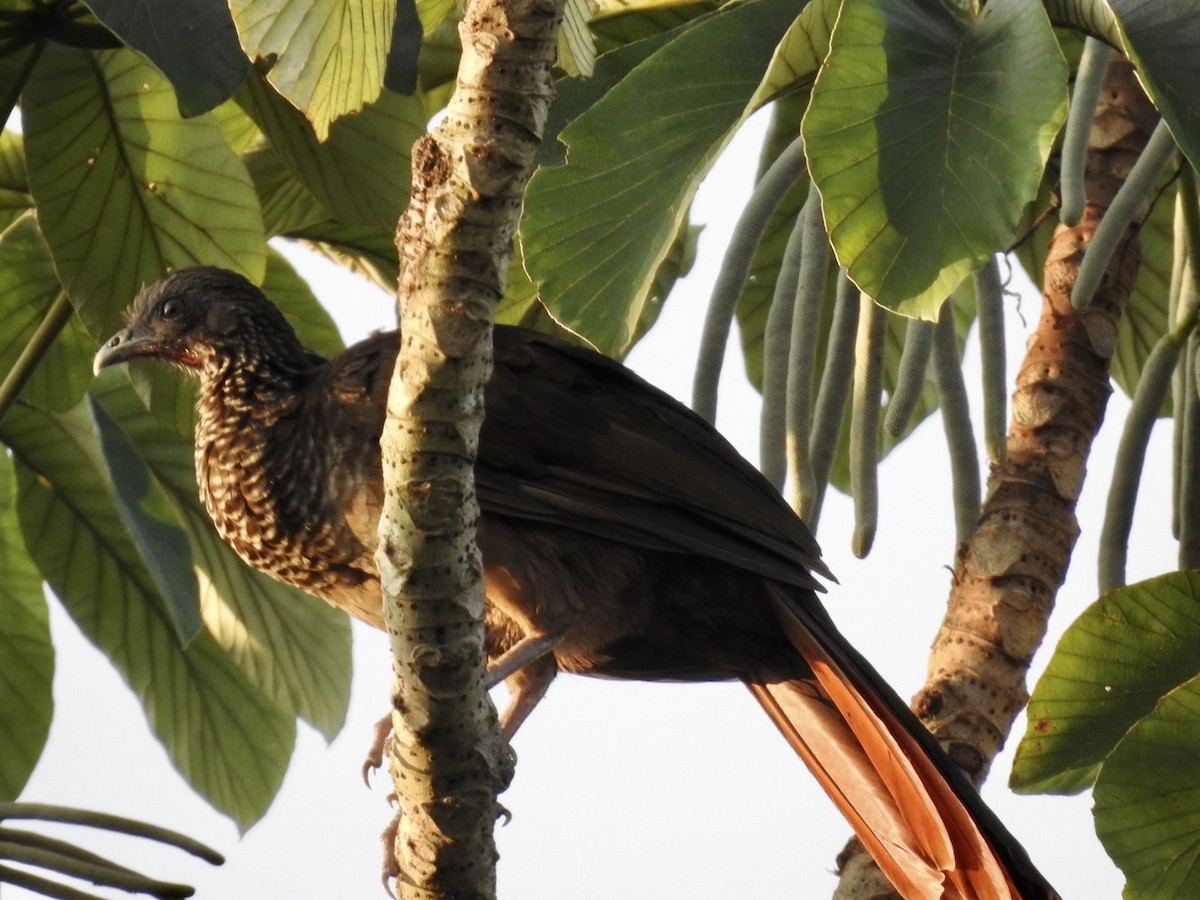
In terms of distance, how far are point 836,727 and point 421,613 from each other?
3.80 ft

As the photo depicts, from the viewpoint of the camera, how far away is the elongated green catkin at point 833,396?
2.72m

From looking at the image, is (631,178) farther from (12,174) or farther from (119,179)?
(12,174)

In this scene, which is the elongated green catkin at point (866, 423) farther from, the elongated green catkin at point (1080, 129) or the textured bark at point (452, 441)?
the textured bark at point (452, 441)

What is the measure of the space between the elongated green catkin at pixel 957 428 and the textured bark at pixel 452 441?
3.36 ft

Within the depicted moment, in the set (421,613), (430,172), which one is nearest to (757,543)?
(421,613)

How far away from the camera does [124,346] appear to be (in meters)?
3.41

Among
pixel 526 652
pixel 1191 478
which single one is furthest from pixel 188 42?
pixel 1191 478

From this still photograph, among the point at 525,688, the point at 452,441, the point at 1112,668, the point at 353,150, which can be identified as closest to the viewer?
the point at 452,441

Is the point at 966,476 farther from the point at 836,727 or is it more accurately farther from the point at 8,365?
the point at 8,365

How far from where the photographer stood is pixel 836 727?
290cm

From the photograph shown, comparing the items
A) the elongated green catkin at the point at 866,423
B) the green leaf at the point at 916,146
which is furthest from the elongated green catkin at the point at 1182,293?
the green leaf at the point at 916,146

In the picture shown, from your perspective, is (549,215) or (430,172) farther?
(549,215)

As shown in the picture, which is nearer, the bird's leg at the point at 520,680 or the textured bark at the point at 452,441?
the textured bark at the point at 452,441

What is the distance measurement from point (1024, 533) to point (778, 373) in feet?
1.68
